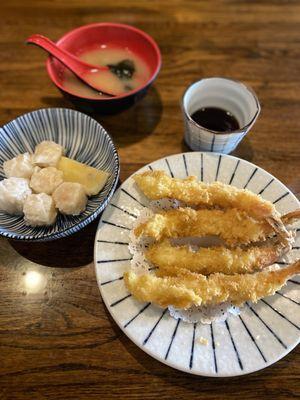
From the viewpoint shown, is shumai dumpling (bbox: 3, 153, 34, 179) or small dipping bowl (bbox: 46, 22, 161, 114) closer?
shumai dumpling (bbox: 3, 153, 34, 179)

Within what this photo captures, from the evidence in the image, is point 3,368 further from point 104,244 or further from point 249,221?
point 249,221

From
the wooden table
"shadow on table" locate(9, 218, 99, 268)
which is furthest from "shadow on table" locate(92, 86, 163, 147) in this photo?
"shadow on table" locate(9, 218, 99, 268)

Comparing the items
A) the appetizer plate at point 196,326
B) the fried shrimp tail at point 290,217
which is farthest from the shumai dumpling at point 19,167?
the fried shrimp tail at point 290,217

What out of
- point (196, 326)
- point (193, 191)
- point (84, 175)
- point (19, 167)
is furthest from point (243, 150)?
point (19, 167)

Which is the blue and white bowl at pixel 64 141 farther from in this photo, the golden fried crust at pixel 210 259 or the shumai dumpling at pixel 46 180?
Answer: the golden fried crust at pixel 210 259

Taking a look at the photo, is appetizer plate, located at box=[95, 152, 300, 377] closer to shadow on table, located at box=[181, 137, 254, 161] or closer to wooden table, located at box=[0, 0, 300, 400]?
wooden table, located at box=[0, 0, 300, 400]

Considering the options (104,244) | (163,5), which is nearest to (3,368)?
(104,244)
